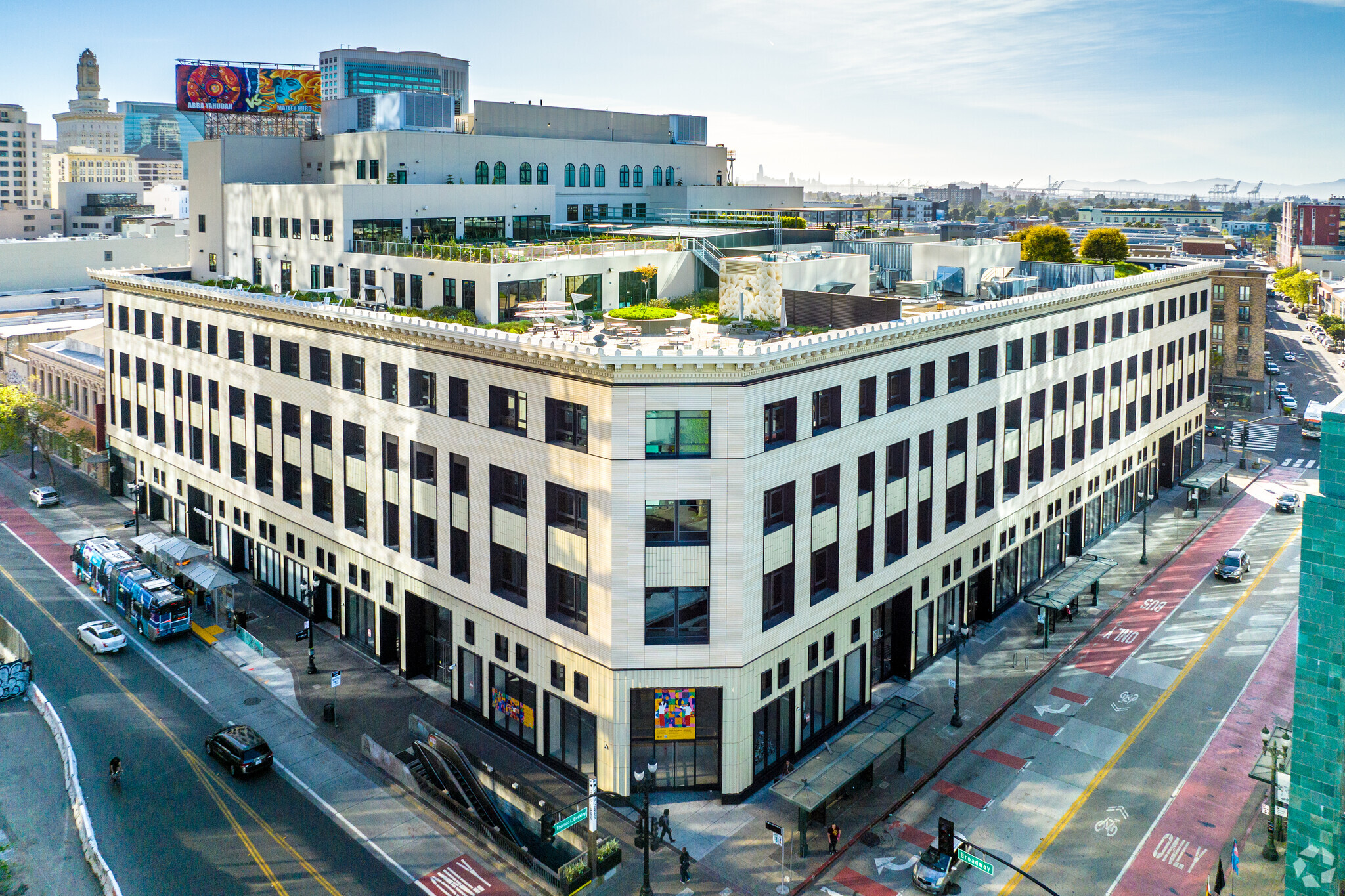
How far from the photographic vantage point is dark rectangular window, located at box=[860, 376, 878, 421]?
49.4 meters

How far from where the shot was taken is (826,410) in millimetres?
47500

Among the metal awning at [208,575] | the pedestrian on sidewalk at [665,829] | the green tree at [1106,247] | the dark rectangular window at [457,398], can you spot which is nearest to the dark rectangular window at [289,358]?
the metal awning at [208,575]

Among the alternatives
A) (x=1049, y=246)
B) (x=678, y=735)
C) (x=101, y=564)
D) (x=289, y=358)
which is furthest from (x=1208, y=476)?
(x=101, y=564)

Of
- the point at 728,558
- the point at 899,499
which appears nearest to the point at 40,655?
the point at 728,558

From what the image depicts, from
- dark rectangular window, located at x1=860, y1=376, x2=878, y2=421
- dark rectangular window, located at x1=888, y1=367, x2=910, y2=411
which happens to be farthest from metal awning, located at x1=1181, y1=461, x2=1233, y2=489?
dark rectangular window, located at x1=860, y1=376, x2=878, y2=421

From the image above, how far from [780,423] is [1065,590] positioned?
26.7 m

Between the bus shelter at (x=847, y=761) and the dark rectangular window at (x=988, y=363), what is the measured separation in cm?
2104

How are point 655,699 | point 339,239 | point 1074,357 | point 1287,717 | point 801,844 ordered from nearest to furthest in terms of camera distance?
point 801,844 → point 655,699 → point 1287,717 → point 339,239 → point 1074,357

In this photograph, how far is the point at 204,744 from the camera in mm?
48812

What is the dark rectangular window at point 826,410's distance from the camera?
46.9m

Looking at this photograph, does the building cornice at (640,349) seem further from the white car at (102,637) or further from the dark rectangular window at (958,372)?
the white car at (102,637)

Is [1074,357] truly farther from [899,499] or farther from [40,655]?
[40,655]

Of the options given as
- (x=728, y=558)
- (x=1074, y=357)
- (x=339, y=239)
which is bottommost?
(x=728, y=558)

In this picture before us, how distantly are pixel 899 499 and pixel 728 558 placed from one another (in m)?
13.7
